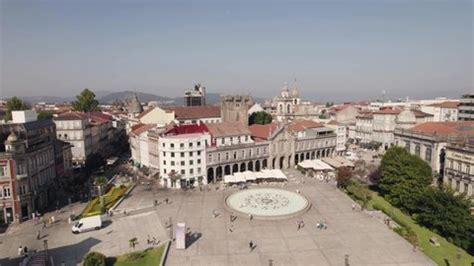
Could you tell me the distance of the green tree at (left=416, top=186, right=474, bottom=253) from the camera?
46.2m

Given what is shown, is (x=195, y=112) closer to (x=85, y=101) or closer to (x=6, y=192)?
(x=85, y=101)

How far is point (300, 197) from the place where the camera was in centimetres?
6200

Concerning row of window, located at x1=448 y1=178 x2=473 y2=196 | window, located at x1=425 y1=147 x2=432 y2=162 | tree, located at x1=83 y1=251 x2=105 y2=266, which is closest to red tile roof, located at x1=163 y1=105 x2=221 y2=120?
window, located at x1=425 y1=147 x2=432 y2=162

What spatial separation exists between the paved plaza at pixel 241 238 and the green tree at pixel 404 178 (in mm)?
8030

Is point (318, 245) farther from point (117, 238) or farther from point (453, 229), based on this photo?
point (117, 238)

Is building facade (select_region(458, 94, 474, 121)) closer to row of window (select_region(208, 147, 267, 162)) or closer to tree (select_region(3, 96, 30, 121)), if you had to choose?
row of window (select_region(208, 147, 267, 162))

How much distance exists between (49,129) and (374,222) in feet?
196

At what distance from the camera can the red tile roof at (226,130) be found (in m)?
76.0

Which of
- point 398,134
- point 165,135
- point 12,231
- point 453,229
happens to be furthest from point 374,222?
point 12,231

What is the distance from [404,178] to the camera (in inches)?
2335

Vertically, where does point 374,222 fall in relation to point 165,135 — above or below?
below

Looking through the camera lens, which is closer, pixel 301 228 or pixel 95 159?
pixel 301 228

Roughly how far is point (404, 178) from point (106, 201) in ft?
168

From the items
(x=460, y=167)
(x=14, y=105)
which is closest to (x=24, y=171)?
(x=14, y=105)
